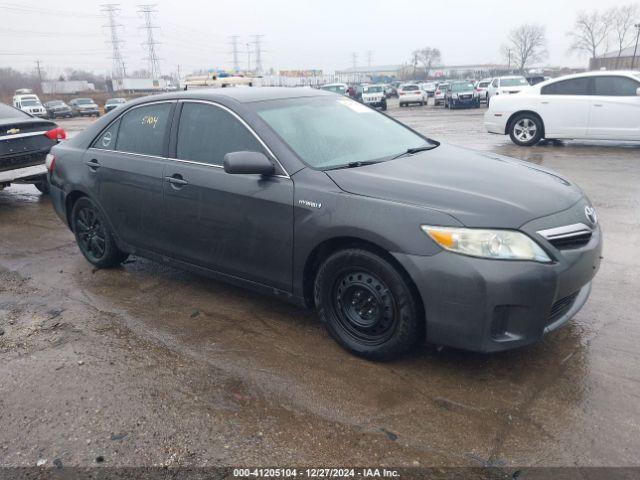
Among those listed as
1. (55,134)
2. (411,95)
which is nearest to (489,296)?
(55,134)

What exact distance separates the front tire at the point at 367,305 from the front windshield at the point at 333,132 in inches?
28.6

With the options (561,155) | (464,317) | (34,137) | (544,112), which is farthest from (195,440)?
(544,112)

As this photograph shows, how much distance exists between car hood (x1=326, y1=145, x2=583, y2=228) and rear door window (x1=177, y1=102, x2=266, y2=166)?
0.75m

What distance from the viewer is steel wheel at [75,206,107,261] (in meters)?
5.10

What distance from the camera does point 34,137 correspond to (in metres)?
8.16

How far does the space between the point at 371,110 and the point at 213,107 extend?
4.59 ft

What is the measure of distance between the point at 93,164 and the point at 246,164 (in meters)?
2.10

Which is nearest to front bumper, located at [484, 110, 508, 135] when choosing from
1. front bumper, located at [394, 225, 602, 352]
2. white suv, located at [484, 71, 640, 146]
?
white suv, located at [484, 71, 640, 146]

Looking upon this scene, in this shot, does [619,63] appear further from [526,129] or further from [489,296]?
[489,296]

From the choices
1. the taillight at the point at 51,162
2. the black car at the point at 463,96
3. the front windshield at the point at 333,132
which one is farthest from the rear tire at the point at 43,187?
the black car at the point at 463,96

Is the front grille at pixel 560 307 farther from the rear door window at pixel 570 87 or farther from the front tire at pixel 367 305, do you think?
the rear door window at pixel 570 87

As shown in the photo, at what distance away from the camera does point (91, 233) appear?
521 centimetres

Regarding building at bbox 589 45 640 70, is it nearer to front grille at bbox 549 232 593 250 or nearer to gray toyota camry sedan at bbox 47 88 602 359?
gray toyota camry sedan at bbox 47 88 602 359

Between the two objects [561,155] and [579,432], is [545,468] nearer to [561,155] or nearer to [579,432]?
[579,432]
